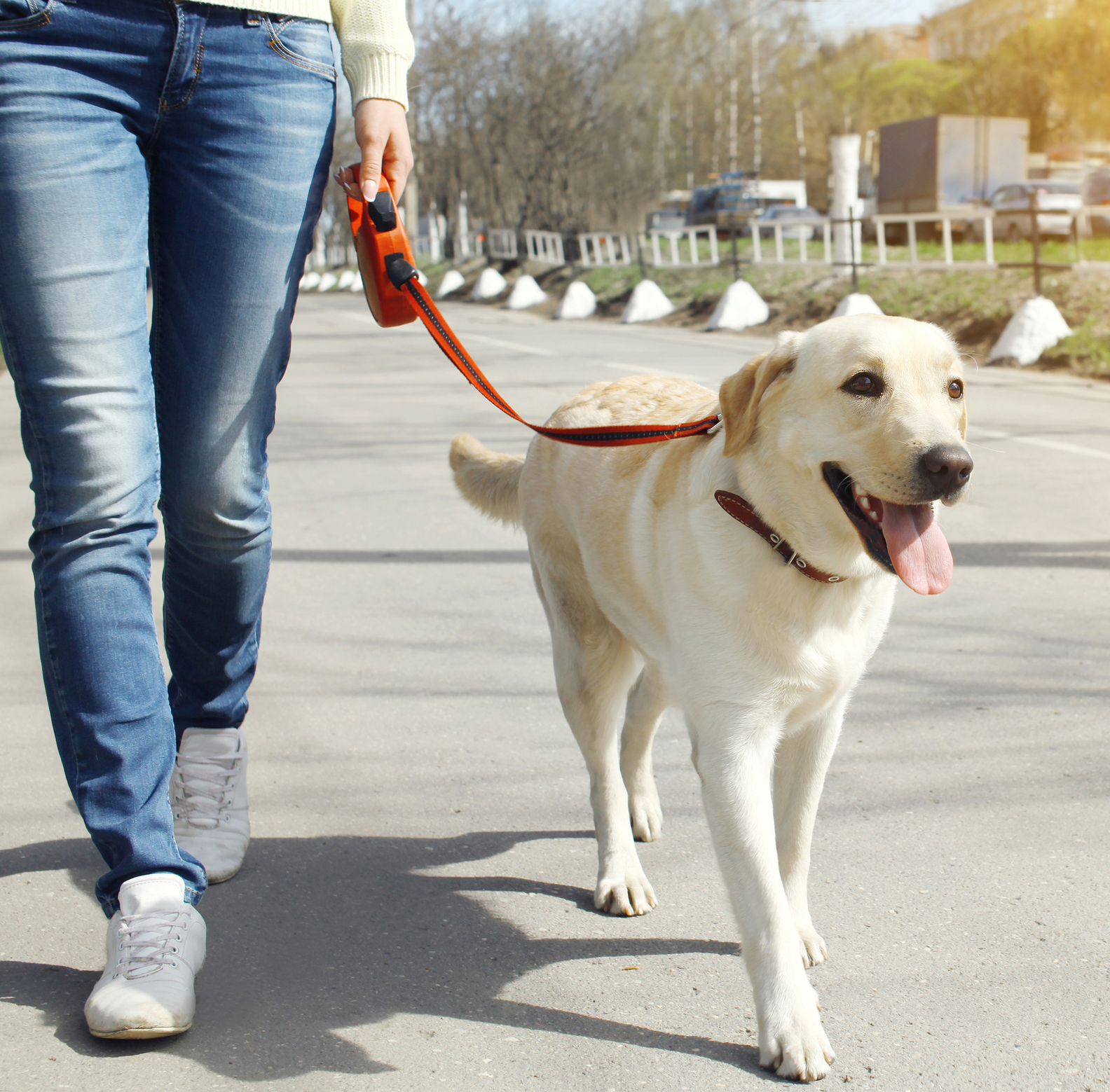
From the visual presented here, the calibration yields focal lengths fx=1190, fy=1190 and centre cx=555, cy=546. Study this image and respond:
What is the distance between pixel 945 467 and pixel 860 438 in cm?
16

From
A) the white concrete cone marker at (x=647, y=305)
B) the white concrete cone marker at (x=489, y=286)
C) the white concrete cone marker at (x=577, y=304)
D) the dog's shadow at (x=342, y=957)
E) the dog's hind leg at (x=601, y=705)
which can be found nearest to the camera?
Result: the dog's shadow at (x=342, y=957)

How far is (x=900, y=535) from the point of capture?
2.09 metres

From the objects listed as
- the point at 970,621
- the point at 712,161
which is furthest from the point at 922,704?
the point at 712,161

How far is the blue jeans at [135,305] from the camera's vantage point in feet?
6.66

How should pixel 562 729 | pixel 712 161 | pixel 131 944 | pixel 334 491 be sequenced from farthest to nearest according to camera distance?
pixel 712 161 → pixel 334 491 → pixel 562 729 → pixel 131 944

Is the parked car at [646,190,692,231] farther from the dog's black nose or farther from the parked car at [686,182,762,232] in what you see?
the dog's black nose

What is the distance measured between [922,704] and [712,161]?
5292cm

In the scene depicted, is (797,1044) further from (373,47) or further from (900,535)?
(373,47)

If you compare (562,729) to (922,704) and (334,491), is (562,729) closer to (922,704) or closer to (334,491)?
(922,704)

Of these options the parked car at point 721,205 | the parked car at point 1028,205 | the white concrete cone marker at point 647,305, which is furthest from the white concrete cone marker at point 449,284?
the parked car at point 1028,205

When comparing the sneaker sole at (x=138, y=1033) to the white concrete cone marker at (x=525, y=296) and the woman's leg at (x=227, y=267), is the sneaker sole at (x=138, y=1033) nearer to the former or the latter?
the woman's leg at (x=227, y=267)

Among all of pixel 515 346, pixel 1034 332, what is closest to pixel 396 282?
pixel 1034 332

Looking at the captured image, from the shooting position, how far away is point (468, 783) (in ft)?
10.3

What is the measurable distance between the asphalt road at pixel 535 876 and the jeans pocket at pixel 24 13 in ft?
5.57
